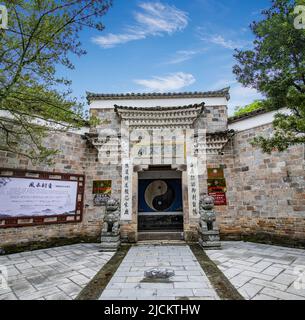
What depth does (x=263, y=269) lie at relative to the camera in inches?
144

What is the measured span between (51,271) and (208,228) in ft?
13.8

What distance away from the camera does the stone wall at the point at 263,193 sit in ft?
17.5

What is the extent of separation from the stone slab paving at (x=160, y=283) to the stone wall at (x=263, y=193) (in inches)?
95.2

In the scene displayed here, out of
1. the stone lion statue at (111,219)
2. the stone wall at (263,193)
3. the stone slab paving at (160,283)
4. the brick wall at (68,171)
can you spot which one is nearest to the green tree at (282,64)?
the stone wall at (263,193)

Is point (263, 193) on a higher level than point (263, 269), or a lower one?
higher

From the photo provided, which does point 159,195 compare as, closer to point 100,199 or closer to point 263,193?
point 100,199

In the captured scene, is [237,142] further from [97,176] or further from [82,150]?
[82,150]

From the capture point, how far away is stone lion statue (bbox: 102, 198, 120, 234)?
5.65 m

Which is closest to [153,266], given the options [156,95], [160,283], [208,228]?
[160,283]

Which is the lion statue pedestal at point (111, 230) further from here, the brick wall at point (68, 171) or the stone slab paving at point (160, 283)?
the brick wall at point (68, 171)

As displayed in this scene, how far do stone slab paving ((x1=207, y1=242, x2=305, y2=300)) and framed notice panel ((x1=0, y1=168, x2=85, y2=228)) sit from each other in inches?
178

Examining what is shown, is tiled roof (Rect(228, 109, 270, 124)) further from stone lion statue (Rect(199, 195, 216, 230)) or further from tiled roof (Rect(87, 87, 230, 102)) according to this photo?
stone lion statue (Rect(199, 195, 216, 230))

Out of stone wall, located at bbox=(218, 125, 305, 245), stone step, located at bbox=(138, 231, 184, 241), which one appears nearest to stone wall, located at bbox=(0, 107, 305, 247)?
stone wall, located at bbox=(218, 125, 305, 245)

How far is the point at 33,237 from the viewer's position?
548 cm
